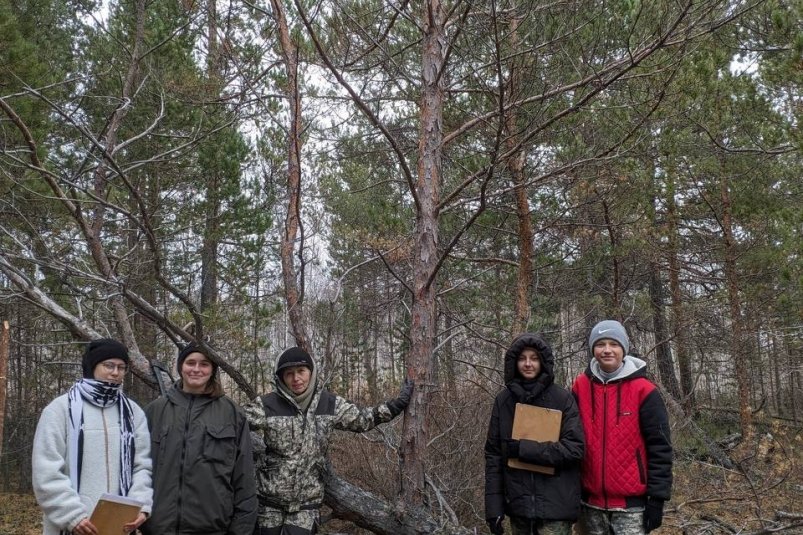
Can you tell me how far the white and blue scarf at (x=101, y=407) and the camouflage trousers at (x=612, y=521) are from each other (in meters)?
2.38

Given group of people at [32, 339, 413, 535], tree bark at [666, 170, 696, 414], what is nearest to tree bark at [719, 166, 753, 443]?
tree bark at [666, 170, 696, 414]

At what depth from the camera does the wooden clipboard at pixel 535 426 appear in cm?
311

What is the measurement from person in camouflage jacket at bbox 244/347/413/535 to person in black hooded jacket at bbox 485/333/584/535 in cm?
91

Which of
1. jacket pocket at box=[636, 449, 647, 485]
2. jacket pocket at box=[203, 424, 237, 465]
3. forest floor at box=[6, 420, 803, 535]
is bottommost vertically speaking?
forest floor at box=[6, 420, 803, 535]

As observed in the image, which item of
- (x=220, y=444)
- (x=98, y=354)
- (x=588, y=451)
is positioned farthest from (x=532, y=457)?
(x=98, y=354)

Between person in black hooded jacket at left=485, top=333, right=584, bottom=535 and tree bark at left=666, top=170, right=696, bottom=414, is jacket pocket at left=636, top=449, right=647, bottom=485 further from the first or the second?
tree bark at left=666, top=170, right=696, bottom=414

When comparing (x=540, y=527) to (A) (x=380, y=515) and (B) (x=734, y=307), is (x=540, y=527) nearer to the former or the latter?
(A) (x=380, y=515)

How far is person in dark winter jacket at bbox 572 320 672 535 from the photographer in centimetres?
298

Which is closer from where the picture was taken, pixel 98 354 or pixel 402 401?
pixel 98 354

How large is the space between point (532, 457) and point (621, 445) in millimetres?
465

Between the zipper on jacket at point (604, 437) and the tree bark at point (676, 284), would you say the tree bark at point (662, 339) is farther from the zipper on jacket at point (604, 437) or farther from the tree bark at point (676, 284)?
the zipper on jacket at point (604, 437)

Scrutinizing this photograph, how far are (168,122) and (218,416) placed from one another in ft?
24.0

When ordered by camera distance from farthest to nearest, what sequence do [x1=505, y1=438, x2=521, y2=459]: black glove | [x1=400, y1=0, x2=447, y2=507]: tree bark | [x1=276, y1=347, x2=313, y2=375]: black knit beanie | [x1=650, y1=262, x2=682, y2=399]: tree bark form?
1. [x1=650, y1=262, x2=682, y2=399]: tree bark
2. [x1=400, y1=0, x2=447, y2=507]: tree bark
3. [x1=276, y1=347, x2=313, y2=375]: black knit beanie
4. [x1=505, y1=438, x2=521, y2=459]: black glove

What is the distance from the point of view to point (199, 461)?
3.00 m
